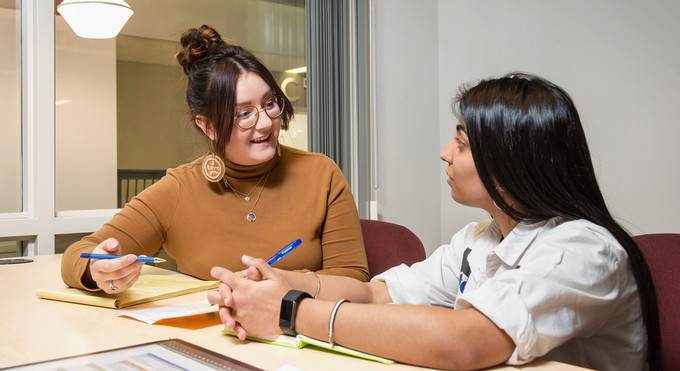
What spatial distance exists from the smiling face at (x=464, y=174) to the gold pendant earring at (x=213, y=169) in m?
0.76

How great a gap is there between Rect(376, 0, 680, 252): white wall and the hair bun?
6.78ft

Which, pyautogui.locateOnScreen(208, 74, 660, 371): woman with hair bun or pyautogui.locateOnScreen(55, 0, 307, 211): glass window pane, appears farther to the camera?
pyautogui.locateOnScreen(55, 0, 307, 211): glass window pane

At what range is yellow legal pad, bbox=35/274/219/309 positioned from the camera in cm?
124

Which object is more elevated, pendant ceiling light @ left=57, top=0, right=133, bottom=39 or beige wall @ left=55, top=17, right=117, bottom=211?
pendant ceiling light @ left=57, top=0, right=133, bottom=39

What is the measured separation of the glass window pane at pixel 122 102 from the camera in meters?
2.91

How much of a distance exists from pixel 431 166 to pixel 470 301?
3.25 meters

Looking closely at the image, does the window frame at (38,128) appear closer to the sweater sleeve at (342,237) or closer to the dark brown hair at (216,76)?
the dark brown hair at (216,76)

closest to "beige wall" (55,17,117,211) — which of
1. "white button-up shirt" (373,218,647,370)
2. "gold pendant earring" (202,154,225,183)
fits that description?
"gold pendant earring" (202,154,225,183)

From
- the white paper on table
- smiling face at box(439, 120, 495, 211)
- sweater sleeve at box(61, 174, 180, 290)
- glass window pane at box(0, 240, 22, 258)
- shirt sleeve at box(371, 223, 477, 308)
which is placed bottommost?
glass window pane at box(0, 240, 22, 258)

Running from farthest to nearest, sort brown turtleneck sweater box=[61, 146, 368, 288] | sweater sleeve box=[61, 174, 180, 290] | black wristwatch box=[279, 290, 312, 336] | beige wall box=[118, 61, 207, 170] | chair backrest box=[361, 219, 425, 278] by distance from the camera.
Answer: beige wall box=[118, 61, 207, 170] < chair backrest box=[361, 219, 425, 278] < brown turtleneck sweater box=[61, 146, 368, 288] < sweater sleeve box=[61, 174, 180, 290] < black wristwatch box=[279, 290, 312, 336]

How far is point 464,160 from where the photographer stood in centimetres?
105

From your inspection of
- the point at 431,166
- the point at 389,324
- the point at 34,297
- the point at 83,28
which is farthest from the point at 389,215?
the point at 389,324

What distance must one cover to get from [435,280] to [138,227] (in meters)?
0.81

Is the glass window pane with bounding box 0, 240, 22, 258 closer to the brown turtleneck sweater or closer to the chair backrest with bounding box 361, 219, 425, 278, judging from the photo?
the brown turtleneck sweater
